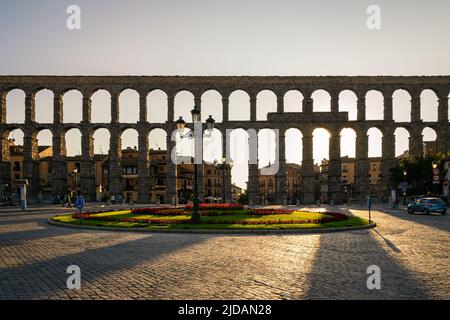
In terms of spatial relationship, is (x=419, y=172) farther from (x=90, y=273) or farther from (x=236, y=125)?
(x=90, y=273)

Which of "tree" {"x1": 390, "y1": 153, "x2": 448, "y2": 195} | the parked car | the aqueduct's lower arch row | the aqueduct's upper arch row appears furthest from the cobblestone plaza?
the aqueduct's upper arch row

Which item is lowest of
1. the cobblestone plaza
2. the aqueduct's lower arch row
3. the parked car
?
the parked car

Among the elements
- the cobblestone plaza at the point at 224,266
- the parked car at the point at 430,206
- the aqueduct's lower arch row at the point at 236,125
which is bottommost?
the parked car at the point at 430,206

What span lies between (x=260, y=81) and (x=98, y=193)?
1908 inches

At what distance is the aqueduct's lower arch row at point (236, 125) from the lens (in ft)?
228

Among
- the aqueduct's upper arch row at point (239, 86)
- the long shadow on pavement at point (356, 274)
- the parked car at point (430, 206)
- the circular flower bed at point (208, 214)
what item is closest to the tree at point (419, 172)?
the aqueduct's upper arch row at point (239, 86)

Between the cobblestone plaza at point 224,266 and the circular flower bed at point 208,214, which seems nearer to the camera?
the cobblestone plaza at point 224,266

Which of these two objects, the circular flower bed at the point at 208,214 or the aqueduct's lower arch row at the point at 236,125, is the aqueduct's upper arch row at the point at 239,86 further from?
the circular flower bed at the point at 208,214

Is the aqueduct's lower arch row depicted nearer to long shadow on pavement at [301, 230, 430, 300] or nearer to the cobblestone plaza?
the cobblestone plaza

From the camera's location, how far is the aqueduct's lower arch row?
228 ft

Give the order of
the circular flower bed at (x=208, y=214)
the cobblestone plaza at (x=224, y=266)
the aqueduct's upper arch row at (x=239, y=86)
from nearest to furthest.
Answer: the cobblestone plaza at (x=224, y=266) → the circular flower bed at (x=208, y=214) → the aqueduct's upper arch row at (x=239, y=86)

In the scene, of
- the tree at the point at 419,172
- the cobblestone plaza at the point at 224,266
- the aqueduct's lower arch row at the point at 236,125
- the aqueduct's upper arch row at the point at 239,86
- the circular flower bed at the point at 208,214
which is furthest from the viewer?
the aqueduct's upper arch row at the point at 239,86

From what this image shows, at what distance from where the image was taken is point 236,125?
231ft

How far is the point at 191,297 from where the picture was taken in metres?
8.27
